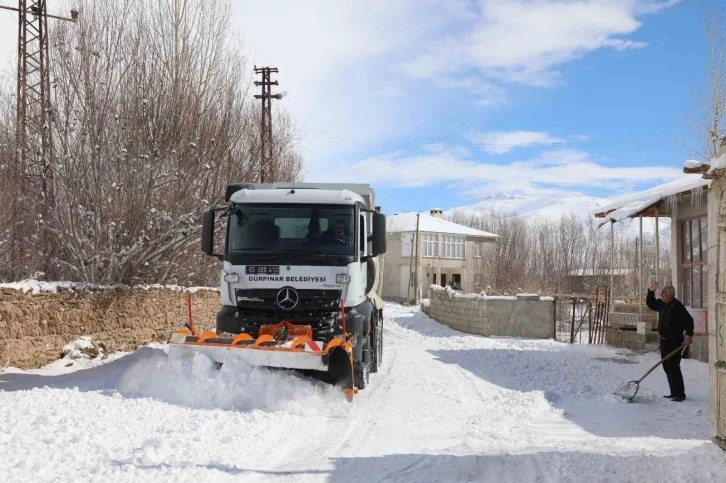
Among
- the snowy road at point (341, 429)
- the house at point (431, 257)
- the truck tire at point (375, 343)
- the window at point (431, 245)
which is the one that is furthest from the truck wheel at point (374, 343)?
the window at point (431, 245)

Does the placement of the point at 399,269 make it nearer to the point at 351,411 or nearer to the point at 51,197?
the point at 51,197

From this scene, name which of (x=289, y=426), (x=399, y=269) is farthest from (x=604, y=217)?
(x=399, y=269)

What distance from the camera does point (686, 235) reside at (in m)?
13.5

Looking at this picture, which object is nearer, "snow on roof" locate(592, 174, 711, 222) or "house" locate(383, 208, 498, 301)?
Result: "snow on roof" locate(592, 174, 711, 222)

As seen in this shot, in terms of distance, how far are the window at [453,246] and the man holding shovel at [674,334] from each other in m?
48.5

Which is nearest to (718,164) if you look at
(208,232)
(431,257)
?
(208,232)

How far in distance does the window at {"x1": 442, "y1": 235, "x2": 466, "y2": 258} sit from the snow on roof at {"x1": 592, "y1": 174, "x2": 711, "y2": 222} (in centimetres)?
4247

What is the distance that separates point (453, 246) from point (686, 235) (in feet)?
148

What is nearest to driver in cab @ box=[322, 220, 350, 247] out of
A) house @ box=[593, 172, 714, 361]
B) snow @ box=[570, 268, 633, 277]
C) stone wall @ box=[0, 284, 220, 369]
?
stone wall @ box=[0, 284, 220, 369]

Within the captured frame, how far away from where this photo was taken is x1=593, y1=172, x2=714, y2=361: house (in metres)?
12.3

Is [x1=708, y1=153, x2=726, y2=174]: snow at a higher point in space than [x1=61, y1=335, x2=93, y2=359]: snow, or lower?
higher

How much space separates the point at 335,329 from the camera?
844cm

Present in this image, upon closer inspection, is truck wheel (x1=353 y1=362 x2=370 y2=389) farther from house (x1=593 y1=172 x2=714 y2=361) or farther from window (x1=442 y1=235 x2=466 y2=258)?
window (x1=442 y1=235 x2=466 y2=258)

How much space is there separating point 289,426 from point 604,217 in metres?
A: 10.5
